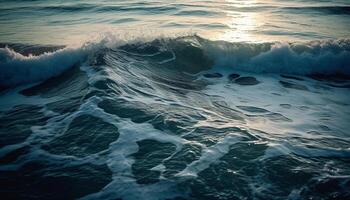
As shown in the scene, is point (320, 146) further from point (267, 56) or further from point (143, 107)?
point (267, 56)

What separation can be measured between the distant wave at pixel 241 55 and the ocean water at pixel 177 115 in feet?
0.12

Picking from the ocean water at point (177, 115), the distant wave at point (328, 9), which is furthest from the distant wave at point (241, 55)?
the distant wave at point (328, 9)

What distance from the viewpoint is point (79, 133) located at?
5.20 m

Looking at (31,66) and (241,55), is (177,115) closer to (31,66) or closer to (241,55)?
(31,66)

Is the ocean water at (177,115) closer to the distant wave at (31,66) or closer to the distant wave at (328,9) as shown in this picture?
the distant wave at (31,66)

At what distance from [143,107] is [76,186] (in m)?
2.36

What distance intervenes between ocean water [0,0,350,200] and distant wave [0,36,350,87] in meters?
0.04

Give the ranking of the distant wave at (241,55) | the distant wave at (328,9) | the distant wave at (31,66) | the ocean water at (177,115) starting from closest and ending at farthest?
the ocean water at (177,115) < the distant wave at (31,66) < the distant wave at (241,55) < the distant wave at (328,9)

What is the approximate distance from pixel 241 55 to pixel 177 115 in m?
5.08

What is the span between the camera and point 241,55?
33.5 feet

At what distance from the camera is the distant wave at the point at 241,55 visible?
980 centimetres

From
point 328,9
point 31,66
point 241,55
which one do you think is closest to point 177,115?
point 31,66

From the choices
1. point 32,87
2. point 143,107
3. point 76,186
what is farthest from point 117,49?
point 76,186

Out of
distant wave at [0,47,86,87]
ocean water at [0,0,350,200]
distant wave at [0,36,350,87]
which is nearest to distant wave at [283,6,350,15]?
ocean water at [0,0,350,200]
